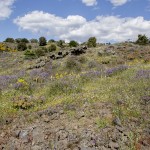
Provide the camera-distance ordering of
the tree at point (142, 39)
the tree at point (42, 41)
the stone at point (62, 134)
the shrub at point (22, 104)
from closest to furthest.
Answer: the stone at point (62, 134)
the shrub at point (22, 104)
the tree at point (142, 39)
the tree at point (42, 41)

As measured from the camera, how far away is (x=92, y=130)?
10609 mm

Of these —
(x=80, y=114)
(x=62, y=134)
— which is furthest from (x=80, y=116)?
(x=62, y=134)

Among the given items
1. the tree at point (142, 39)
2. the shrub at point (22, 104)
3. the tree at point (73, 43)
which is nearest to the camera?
the shrub at point (22, 104)

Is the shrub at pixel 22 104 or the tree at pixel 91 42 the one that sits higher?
the tree at pixel 91 42

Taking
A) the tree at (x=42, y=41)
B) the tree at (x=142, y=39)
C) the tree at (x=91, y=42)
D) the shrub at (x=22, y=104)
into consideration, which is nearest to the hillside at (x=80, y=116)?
the shrub at (x=22, y=104)

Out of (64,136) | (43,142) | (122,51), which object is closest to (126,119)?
(64,136)

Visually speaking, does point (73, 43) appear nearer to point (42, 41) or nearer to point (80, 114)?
point (42, 41)

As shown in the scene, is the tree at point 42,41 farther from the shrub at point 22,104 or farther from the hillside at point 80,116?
the shrub at point 22,104

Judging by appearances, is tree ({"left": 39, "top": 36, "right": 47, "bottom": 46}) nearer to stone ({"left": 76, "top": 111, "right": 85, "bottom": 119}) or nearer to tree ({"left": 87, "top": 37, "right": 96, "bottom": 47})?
tree ({"left": 87, "top": 37, "right": 96, "bottom": 47})

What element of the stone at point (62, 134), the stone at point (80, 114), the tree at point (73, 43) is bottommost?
the stone at point (62, 134)

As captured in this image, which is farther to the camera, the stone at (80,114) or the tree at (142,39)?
the tree at (142,39)

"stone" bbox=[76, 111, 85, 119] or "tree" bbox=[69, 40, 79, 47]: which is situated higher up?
"tree" bbox=[69, 40, 79, 47]

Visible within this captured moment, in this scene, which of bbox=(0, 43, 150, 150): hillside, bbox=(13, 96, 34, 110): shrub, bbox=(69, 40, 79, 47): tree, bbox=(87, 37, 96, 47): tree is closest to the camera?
bbox=(0, 43, 150, 150): hillside

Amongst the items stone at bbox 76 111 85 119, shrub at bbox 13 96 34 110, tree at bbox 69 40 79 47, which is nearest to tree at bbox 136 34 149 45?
tree at bbox 69 40 79 47
